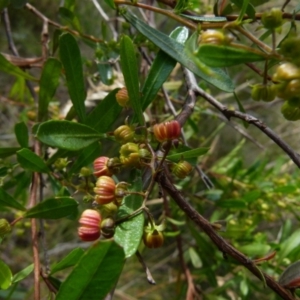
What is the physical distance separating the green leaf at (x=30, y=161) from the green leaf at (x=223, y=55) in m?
0.30

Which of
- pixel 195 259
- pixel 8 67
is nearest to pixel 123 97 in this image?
pixel 8 67

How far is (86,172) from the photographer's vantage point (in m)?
0.60

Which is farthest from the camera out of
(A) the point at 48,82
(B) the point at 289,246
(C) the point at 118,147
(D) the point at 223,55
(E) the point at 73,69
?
(C) the point at 118,147

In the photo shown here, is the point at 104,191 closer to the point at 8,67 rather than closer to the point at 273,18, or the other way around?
the point at 273,18

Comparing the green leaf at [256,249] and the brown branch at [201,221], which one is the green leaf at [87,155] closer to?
the brown branch at [201,221]

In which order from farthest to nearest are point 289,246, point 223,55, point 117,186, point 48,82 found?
point 289,246 → point 48,82 → point 117,186 → point 223,55

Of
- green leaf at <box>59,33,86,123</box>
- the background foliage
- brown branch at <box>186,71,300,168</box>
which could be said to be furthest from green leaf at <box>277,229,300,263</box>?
green leaf at <box>59,33,86,123</box>

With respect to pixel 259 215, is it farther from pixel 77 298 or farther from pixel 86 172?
pixel 77 298

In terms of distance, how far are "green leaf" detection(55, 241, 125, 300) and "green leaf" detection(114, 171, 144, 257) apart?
0.11 ft

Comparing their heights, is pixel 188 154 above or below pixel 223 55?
below

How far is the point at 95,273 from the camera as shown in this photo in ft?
1.28

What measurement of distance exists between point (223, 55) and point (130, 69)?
16cm

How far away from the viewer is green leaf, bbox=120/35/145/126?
0.51 m

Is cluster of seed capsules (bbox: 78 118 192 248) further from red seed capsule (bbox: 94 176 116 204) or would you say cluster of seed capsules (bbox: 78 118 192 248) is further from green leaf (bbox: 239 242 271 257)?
green leaf (bbox: 239 242 271 257)
